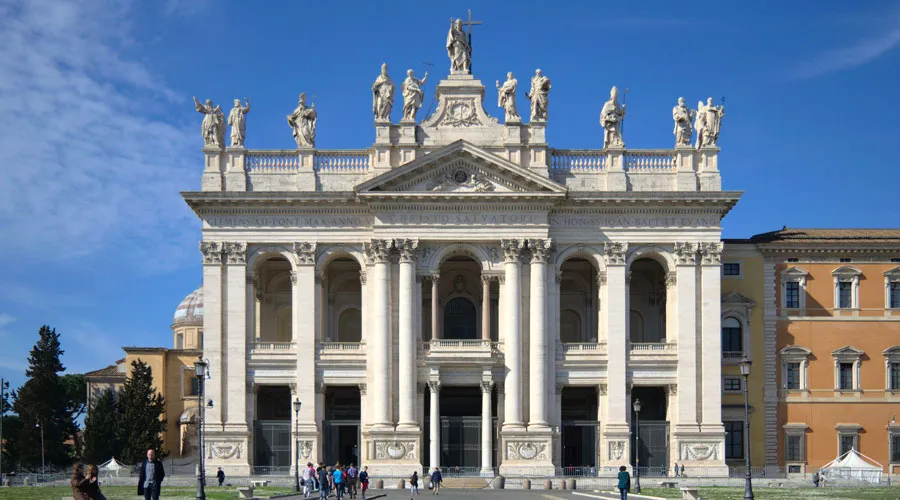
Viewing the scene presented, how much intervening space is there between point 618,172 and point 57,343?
36.1 metres

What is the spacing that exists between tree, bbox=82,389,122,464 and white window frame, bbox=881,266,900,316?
146 feet

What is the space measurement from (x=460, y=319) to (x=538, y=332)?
669 cm

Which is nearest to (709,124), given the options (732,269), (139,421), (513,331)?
(732,269)

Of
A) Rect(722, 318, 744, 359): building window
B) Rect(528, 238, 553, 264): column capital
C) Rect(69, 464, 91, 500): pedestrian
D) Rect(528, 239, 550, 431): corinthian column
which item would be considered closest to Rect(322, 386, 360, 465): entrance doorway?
Rect(528, 239, 550, 431): corinthian column

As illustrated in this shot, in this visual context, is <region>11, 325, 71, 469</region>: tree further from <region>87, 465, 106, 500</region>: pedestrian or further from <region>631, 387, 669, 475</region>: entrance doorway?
<region>87, 465, 106, 500</region>: pedestrian

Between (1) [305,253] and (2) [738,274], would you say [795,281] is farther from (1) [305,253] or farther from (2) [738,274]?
(1) [305,253]

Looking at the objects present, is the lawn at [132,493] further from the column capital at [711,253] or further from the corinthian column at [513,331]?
the column capital at [711,253]

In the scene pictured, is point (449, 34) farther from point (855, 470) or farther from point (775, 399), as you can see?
point (855, 470)

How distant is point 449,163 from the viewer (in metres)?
63.5

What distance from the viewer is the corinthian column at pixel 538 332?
63281mm

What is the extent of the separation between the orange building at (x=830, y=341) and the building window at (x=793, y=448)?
53 millimetres

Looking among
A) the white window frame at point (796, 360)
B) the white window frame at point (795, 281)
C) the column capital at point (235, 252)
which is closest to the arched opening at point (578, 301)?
the white window frame at point (795, 281)

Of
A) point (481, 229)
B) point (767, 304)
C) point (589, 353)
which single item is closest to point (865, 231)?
point (767, 304)

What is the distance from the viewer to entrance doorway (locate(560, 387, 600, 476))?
65.1 metres
